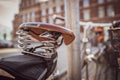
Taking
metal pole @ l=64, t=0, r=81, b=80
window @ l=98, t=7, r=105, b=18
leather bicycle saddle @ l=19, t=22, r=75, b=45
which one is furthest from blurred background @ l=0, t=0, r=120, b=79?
leather bicycle saddle @ l=19, t=22, r=75, b=45

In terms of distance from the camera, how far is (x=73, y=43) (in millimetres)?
1812

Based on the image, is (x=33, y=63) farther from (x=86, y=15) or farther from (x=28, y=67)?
(x=86, y=15)

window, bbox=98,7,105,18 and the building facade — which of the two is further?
window, bbox=98,7,105,18

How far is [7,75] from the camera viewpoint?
85cm

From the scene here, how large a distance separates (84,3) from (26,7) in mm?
9004

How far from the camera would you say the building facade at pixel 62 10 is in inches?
759

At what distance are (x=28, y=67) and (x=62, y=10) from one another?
22.1m

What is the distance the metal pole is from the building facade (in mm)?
14122

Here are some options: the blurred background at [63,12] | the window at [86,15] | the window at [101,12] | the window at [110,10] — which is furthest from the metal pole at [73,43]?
the window at [86,15]

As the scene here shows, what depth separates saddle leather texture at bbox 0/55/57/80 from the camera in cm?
87

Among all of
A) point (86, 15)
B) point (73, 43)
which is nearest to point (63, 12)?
point (86, 15)

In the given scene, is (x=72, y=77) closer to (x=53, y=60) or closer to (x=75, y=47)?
(x=75, y=47)

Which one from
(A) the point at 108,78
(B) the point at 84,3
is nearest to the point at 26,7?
(B) the point at 84,3

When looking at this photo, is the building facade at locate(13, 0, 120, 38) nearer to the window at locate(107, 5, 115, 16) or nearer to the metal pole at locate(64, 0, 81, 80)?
the window at locate(107, 5, 115, 16)
